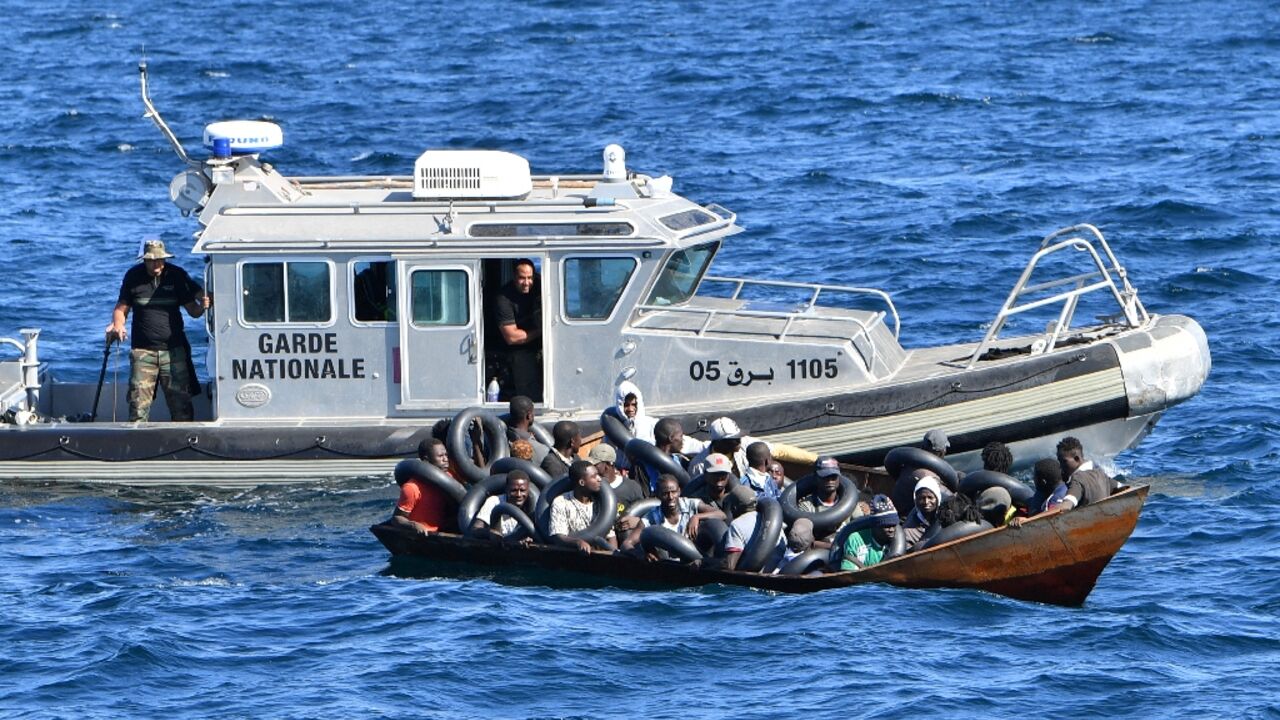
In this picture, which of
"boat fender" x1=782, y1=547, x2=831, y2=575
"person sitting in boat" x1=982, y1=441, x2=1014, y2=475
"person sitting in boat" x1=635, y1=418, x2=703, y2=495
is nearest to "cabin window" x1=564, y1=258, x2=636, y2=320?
"person sitting in boat" x1=635, y1=418, x2=703, y2=495

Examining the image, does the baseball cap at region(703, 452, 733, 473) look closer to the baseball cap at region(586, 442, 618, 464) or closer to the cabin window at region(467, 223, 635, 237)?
the baseball cap at region(586, 442, 618, 464)

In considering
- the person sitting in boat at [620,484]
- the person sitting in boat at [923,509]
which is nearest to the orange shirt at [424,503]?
the person sitting in boat at [620,484]

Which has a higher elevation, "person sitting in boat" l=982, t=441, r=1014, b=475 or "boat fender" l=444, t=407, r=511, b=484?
"boat fender" l=444, t=407, r=511, b=484

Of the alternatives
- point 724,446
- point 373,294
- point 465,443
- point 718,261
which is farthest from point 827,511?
point 718,261

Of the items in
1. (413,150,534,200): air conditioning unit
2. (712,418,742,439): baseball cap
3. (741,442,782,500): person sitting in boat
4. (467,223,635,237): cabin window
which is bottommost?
(741,442,782,500): person sitting in boat

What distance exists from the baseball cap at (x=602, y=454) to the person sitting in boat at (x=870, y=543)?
241 cm

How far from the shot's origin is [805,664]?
1529cm

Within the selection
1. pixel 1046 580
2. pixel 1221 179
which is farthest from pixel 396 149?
pixel 1046 580

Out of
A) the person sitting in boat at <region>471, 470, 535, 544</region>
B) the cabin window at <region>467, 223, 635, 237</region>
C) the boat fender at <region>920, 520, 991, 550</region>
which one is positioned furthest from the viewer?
the cabin window at <region>467, 223, 635, 237</region>

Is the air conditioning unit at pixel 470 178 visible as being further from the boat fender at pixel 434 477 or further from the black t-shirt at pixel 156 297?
the boat fender at pixel 434 477

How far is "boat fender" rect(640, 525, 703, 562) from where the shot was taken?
1642 centimetres

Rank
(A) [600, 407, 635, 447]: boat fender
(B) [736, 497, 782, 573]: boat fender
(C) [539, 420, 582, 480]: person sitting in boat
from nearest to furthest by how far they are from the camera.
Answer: (B) [736, 497, 782, 573]: boat fender, (C) [539, 420, 582, 480]: person sitting in boat, (A) [600, 407, 635, 447]: boat fender

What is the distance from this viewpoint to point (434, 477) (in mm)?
17547

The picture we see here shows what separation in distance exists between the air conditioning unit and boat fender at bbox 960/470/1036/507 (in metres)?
5.37
